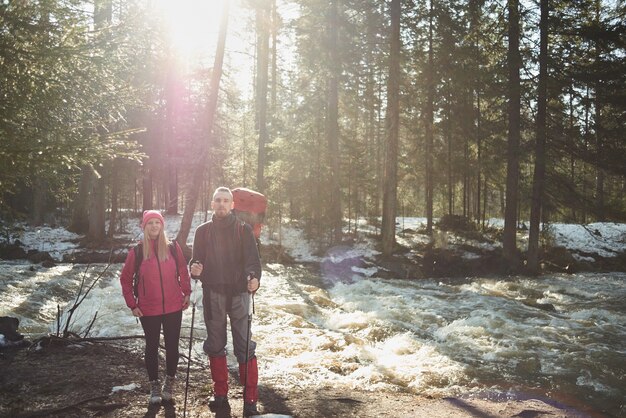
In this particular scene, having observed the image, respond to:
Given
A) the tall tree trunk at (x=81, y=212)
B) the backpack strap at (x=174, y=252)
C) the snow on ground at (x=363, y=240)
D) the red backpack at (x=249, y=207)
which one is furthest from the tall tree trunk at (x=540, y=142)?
the tall tree trunk at (x=81, y=212)

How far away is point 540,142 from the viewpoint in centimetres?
1694

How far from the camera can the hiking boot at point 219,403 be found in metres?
5.22

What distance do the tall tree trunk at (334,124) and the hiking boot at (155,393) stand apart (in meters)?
16.6

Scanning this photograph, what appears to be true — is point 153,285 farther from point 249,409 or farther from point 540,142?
point 540,142

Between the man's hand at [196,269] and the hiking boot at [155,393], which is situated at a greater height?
the man's hand at [196,269]

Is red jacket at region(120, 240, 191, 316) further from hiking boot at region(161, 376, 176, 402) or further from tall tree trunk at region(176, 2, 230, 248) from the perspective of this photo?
tall tree trunk at region(176, 2, 230, 248)

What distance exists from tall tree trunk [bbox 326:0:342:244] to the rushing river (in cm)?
682

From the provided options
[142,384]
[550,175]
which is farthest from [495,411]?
[550,175]

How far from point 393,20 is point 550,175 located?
9009 millimetres

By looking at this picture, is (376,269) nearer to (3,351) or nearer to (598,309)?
(598,309)

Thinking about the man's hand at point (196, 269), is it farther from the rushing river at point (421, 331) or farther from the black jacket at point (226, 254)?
the rushing river at point (421, 331)

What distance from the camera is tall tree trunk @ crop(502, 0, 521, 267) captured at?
16984mm

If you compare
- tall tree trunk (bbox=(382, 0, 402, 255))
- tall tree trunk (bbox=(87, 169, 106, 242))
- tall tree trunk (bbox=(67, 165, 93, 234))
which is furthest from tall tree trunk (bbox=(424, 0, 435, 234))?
tall tree trunk (bbox=(67, 165, 93, 234))

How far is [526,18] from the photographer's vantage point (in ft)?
55.2
